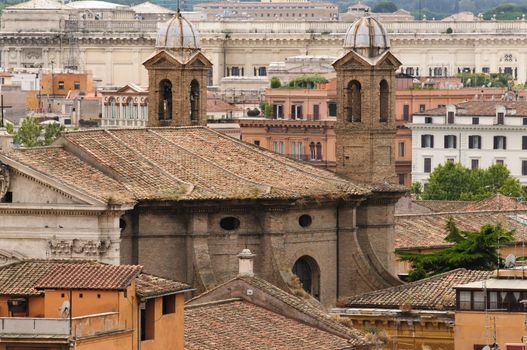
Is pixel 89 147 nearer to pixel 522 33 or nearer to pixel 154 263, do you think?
pixel 154 263

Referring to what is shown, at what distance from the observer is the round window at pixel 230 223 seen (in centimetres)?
5106

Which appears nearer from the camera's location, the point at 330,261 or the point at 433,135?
the point at 330,261

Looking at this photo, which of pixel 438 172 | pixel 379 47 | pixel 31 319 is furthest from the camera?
pixel 438 172

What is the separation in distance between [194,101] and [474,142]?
57.3m

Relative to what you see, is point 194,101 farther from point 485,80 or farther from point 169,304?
point 485,80

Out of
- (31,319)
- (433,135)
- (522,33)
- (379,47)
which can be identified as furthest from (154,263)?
(522,33)

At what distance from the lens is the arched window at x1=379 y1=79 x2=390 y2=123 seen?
57844mm

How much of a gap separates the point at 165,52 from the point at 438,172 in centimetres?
4768

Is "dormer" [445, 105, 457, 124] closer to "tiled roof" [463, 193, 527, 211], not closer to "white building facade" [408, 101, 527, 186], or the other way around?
"white building facade" [408, 101, 527, 186]

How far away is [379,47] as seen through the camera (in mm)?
57625

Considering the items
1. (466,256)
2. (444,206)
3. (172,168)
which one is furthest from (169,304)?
(444,206)

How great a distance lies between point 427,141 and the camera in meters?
118

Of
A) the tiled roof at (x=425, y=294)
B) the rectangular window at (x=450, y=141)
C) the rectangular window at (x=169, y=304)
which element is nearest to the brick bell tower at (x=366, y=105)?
the tiled roof at (x=425, y=294)

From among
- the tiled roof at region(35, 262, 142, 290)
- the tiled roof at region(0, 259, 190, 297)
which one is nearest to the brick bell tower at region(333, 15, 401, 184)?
the tiled roof at region(0, 259, 190, 297)
